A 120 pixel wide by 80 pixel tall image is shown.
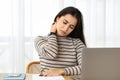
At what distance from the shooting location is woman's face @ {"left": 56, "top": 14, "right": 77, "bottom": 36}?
1921mm

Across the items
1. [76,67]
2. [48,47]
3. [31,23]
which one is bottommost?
[76,67]

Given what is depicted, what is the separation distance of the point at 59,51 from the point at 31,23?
40.1 inches

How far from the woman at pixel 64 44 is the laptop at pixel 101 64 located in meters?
0.58

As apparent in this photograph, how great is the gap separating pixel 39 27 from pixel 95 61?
1742mm

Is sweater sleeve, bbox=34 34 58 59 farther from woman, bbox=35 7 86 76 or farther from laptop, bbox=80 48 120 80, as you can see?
laptop, bbox=80 48 120 80

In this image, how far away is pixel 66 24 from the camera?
6.31ft

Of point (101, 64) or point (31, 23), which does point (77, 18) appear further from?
point (31, 23)

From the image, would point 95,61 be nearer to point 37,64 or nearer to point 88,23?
point 37,64

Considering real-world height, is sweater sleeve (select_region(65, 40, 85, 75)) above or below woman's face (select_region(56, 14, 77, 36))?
below

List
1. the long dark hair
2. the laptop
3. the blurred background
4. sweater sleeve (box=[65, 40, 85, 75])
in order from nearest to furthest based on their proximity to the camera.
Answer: the laptop → sweater sleeve (box=[65, 40, 85, 75]) → the long dark hair → the blurred background

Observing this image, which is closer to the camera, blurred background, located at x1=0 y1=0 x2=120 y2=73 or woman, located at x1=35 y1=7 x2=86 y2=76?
woman, located at x1=35 y1=7 x2=86 y2=76

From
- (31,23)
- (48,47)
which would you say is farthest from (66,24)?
(31,23)

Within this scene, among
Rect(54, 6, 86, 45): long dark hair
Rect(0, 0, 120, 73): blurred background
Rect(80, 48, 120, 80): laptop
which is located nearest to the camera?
Rect(80, 48, 120, 80): laptop

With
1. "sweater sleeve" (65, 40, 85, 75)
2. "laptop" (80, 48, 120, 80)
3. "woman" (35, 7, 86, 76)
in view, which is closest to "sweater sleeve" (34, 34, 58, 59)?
"woman" (35, 7, 86, 76)
